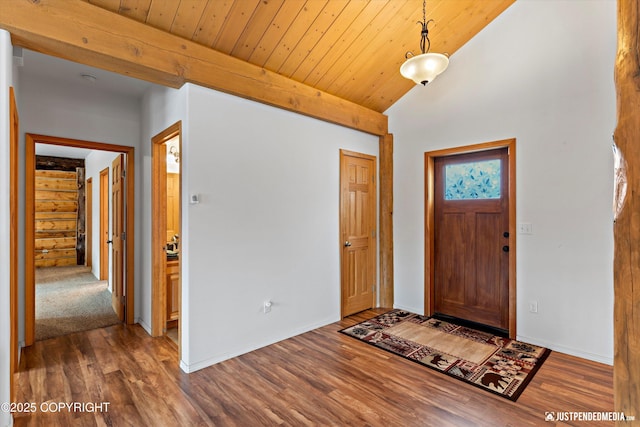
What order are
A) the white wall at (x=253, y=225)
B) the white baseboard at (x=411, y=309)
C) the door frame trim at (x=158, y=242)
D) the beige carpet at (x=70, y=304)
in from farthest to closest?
the white baseboard at (x=411, y=309) → the beige carpet at (x=70, y=304) → the door frame trim at (x=158, y=242) → the white wall at (x=253, y=225)

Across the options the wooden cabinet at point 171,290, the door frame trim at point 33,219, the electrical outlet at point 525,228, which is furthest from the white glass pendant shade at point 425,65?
the door frame trim at point 33,219

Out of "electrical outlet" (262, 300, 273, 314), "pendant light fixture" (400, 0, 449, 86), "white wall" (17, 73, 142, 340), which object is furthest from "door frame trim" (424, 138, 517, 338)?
"white wall" (17, 73, 142, 340)

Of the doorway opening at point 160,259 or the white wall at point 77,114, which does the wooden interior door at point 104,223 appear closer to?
the white wall at point 77,114

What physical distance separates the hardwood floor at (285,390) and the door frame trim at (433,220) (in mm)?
747

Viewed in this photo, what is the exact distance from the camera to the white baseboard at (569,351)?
2.75 meters

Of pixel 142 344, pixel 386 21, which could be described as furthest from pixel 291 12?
pixel 142 344

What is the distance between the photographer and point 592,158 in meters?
2.83

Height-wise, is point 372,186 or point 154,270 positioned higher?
point 372,186

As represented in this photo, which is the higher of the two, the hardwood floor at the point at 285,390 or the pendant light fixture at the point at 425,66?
the pendant light fixture at the point at 425,66

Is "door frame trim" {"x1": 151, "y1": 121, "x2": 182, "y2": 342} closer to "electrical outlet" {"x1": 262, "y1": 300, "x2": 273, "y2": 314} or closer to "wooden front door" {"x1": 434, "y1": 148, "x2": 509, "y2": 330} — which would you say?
"electrical outlet" {"x1": 262, "y1": 300, "x2": 273, "y2": 314}

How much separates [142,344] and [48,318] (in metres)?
1.72

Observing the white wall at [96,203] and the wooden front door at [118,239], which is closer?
the wooden front door at [118,239]

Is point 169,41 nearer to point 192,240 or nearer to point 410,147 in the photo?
point 192,240

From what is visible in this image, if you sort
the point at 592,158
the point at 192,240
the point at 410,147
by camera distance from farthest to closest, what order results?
the point at 410,147 < the point at 592,158 < the point at 192,240
